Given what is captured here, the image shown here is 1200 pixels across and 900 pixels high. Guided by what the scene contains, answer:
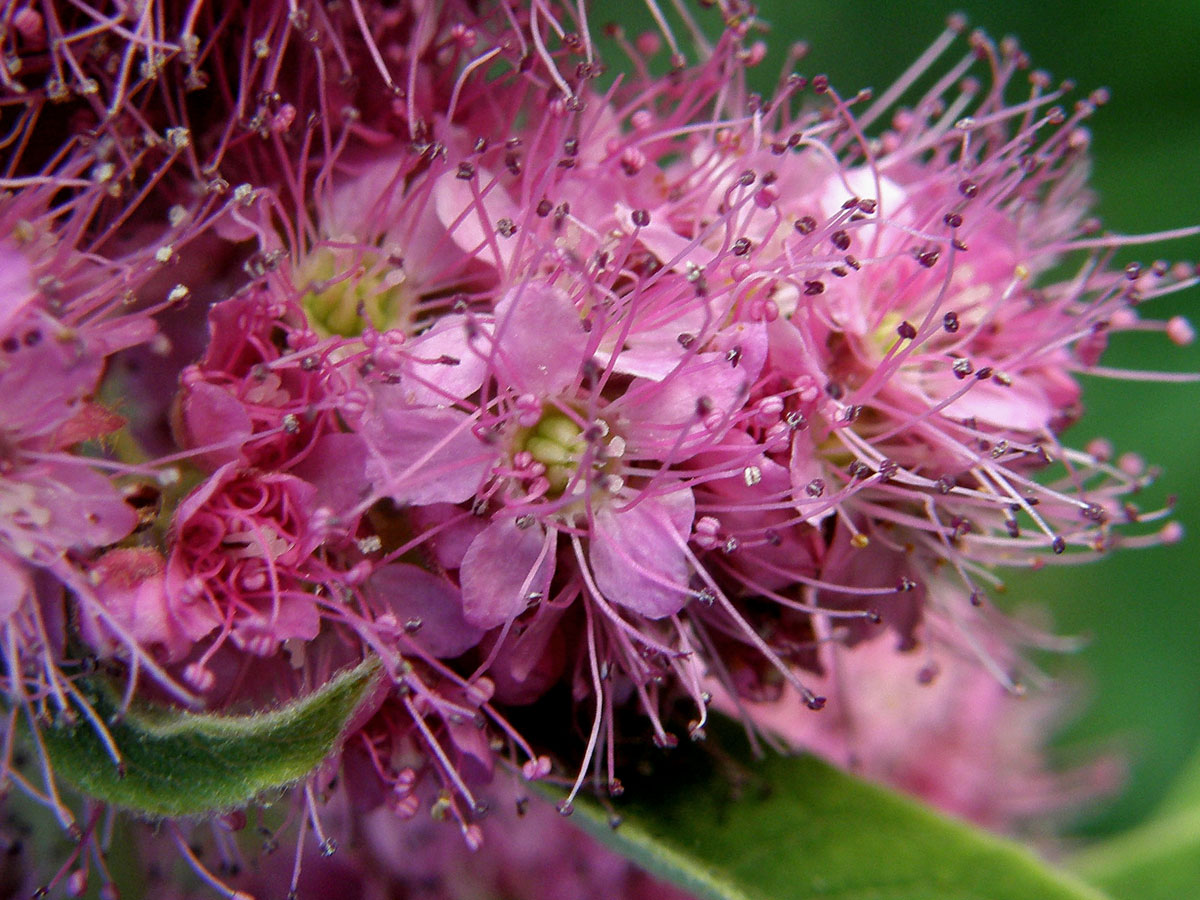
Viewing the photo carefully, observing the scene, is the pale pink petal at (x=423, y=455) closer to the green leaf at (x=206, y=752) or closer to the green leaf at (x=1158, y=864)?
the green leaf at (x=206, y=752)

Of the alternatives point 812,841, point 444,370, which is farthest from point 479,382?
point 812,841

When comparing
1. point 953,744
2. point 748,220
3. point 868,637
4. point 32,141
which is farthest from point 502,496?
point 953,744

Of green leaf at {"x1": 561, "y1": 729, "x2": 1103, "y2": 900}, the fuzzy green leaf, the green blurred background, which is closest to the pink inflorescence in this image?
green leaf at {"x1": 561, "y1": 729, "x2": 1103, "y2": 900}

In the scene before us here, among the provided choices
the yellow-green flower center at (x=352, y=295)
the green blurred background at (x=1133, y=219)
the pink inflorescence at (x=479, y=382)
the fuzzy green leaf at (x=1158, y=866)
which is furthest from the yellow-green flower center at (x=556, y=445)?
the green blurred background at (x=1133, y=219)

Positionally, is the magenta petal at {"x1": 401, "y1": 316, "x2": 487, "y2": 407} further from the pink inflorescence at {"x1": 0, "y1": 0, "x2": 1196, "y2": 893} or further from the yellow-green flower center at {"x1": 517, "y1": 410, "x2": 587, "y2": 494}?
the yellow-green flower center at {"x1": 517, "y1": 410, "x2": 587, "y2": 494}

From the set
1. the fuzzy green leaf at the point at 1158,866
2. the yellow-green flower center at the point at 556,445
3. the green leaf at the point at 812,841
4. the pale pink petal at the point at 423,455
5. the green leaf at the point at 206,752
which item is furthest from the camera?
the fuzzy green leaf at the point at 1158,866

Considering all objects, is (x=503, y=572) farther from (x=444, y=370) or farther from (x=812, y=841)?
(x=812, y=841)

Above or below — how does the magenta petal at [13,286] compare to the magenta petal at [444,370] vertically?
above
